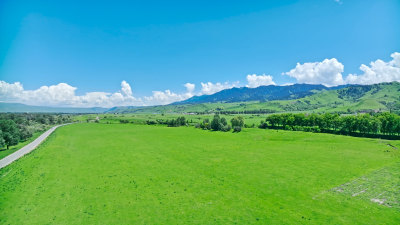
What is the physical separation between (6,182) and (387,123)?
15812cm

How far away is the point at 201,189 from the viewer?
39.8 metres

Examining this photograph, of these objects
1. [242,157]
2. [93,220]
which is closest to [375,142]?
[242,157]

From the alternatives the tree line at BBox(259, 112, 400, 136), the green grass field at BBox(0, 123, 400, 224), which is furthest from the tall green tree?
the tree line at BBox(259, 112, 400, 136)

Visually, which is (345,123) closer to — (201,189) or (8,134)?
(201,189)

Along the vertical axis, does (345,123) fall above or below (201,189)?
above

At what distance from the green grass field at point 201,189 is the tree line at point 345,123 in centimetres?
5056

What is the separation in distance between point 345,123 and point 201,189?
120053 millimetres

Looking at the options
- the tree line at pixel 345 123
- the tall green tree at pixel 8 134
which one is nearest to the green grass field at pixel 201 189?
the tall green tree at pixel 8 134

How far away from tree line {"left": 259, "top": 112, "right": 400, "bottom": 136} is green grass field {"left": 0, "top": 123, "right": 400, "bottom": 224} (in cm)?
5056

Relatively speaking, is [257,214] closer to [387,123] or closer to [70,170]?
[70,170]

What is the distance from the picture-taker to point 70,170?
51875 mm

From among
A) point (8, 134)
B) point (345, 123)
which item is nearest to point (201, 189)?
point (8, 134)

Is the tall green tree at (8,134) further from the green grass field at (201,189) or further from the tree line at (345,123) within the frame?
the tree line at (345,123)

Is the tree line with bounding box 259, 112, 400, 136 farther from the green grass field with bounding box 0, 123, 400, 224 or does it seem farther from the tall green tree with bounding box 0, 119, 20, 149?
the tall green tree with bounding box 0, 119, 20, 149
